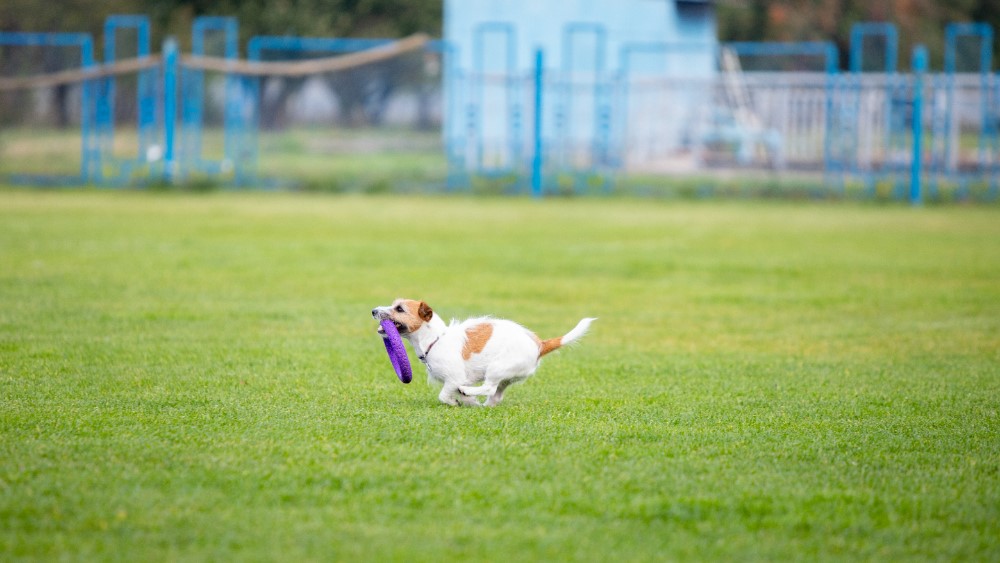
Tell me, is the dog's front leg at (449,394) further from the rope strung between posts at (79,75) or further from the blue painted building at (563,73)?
the rope strung between posts at (79,75)

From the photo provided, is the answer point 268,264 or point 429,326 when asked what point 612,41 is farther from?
point 429,326

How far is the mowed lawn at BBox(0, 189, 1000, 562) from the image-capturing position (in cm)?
450

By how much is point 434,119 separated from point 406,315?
69.3ft

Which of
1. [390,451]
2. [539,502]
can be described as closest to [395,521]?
[539,502]

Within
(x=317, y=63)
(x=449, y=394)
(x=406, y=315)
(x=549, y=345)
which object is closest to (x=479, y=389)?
(x=449, y=394)

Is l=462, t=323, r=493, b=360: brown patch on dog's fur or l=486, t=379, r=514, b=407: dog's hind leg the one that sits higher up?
l=462, t=323, r=493, b=360: brown patch on dog's fur

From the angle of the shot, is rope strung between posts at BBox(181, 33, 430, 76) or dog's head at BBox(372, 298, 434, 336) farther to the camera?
rope strung between posts at BBox(181, 33, 430, 76)

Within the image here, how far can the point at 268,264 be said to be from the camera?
13.6 meters

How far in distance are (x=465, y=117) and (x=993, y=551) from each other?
24660 mm

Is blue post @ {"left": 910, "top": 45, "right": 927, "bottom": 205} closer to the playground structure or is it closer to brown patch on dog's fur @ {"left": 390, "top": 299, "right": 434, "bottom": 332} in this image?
the playground structure

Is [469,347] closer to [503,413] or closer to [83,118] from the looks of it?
[503,413]

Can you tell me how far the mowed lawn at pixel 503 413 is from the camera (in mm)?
4504

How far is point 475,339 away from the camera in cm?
633

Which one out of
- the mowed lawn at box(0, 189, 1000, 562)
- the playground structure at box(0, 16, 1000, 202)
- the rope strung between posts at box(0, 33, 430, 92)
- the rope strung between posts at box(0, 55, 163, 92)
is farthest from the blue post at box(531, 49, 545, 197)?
the mowed lawn at box(0, 189, 1000, 562)
